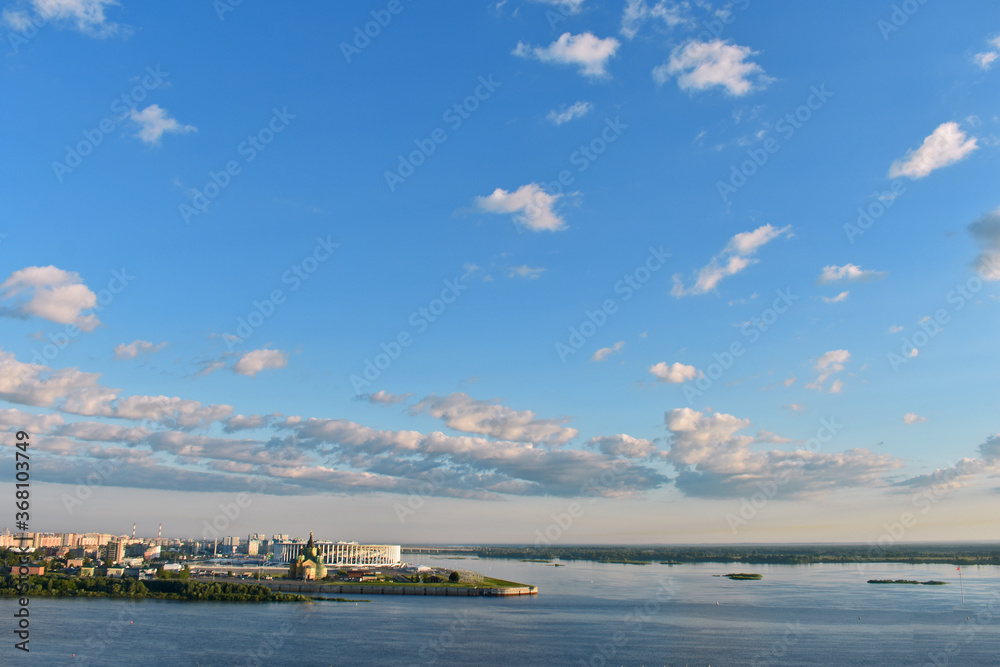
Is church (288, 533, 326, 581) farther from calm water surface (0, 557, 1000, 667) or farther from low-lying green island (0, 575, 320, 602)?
calm water surface (0, 557, 1000, 667)

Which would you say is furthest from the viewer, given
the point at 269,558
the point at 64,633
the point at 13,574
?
the point at 269,558

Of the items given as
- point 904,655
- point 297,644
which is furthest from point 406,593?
point 904,655

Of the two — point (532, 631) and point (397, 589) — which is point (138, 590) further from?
point (532, 631)

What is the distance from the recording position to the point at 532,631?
59.6m

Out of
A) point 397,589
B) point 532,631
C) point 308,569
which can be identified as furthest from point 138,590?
point 532,631

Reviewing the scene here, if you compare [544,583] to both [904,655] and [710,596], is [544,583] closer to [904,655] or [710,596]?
[710,596]

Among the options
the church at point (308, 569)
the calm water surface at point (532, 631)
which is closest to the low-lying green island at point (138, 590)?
the calm water surface at point (532, 631)

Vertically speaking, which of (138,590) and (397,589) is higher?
(138,590)

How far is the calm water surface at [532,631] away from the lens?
156 ft

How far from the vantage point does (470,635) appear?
5659 centimetres

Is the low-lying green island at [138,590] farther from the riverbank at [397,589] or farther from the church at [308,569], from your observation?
the church at [308,569]

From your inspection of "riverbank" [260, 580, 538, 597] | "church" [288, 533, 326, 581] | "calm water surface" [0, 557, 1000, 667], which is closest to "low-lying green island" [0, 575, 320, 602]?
"calm water surface" [0, 557, 1000, 667]

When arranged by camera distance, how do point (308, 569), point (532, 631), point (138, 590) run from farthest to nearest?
1. point (308, 569)
2. point (138, 590)
3. point (532, 631)

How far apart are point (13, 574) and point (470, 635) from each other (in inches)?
2795
